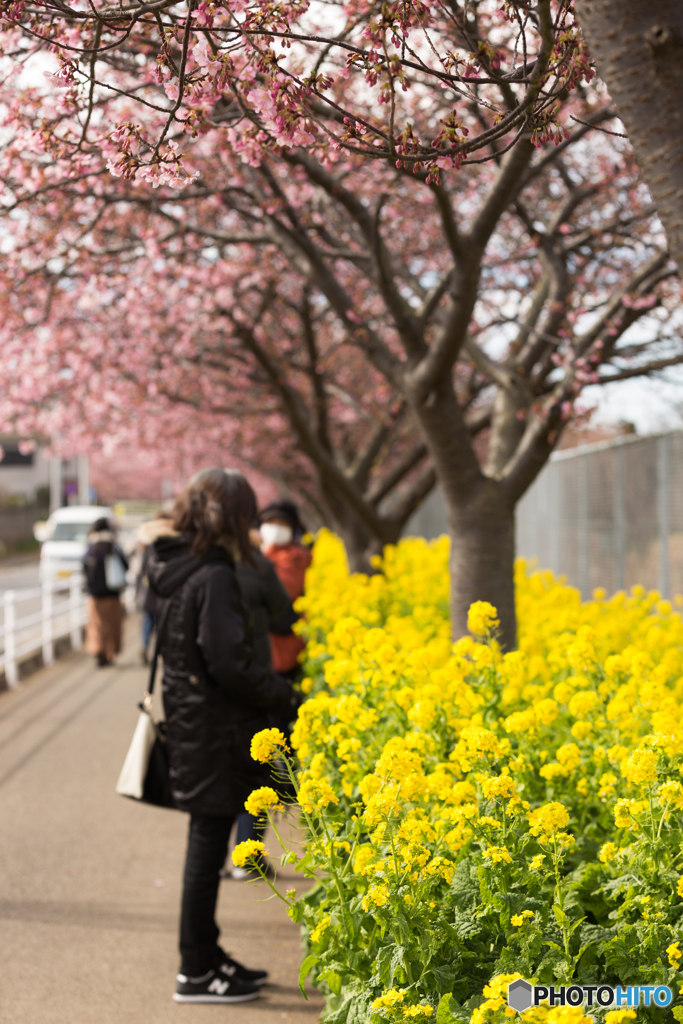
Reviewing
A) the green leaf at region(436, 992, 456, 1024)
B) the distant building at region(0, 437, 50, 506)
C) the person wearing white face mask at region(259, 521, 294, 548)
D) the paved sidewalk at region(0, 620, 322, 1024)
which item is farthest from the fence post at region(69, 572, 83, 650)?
the distant building at region(0, 437, 50, 506)

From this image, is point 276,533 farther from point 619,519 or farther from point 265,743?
point 265,743

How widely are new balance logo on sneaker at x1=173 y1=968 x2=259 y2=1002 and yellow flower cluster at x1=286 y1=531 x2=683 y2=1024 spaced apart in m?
0.97

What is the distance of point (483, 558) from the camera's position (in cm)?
499

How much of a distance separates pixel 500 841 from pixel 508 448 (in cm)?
377

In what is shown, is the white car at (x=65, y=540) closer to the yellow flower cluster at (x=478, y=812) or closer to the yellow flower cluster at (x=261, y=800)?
the yellow flower cluster at (x=478, y=812)

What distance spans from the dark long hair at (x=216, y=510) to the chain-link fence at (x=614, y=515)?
4.22m

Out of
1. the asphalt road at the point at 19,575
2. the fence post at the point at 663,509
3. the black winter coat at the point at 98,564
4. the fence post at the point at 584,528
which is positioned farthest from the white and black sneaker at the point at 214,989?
the asphalt road at the point at 19,575

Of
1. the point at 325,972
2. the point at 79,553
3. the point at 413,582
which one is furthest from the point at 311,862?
the point at 79,553

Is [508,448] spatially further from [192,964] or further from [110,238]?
[110,238]

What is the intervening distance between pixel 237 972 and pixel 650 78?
334cm

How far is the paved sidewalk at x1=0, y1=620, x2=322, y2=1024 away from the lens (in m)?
3.56

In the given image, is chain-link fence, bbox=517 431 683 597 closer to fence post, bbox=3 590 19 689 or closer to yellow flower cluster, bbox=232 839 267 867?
yellow flower cluster, bbox=232 839 267 867

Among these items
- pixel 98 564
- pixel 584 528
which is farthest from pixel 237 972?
pixel 98 564

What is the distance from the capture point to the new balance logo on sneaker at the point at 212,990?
3.60 metres
